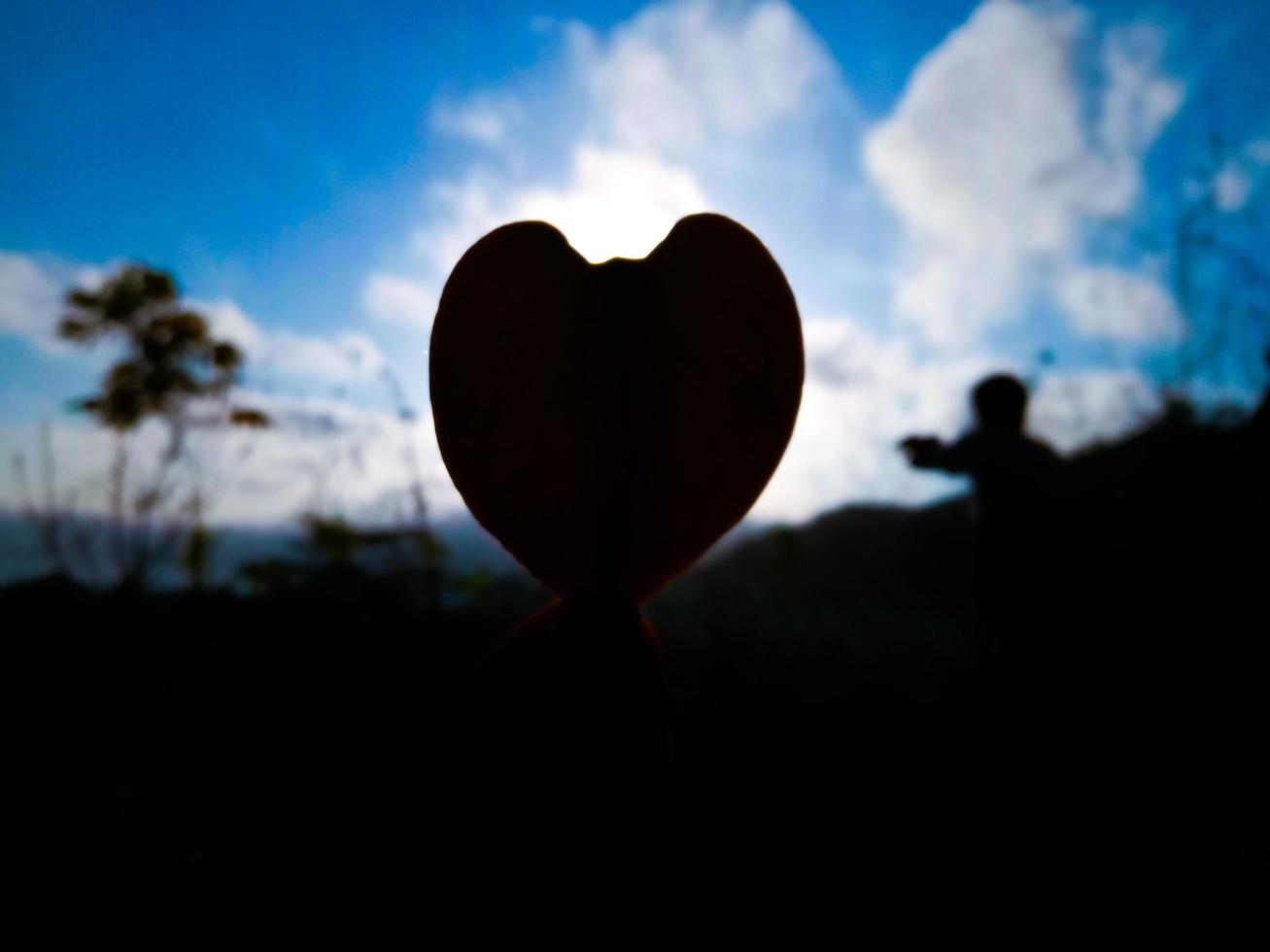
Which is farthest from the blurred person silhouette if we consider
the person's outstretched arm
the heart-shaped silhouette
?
the heart-shaped silhouette

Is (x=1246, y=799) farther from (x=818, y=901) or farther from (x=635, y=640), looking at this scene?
(x=635, y=640)

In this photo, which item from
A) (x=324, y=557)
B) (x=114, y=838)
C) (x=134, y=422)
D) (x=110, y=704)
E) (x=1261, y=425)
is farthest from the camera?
(x=324, y=557)

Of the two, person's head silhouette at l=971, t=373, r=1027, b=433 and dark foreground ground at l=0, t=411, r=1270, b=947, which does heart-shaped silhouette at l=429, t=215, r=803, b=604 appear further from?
person's head silhouette at l=971, t=373, r=1027, b=433

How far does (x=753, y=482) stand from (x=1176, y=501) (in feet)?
10.2

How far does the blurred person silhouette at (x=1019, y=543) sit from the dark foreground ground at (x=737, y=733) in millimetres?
18

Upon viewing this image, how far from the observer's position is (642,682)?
26 cm

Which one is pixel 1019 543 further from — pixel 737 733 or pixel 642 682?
pixel 642 682

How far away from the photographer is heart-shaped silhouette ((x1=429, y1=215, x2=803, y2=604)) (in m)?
0.29

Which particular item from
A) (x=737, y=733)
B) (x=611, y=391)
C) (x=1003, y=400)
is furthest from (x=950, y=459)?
(x=611, y=391)

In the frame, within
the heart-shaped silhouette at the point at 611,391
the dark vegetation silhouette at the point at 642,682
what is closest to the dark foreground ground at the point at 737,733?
the dark vegetation silhouette at the point at 642,682

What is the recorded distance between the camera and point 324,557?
2.09m

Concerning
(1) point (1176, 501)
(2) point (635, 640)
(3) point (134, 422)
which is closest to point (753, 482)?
(2) point (635, 640)

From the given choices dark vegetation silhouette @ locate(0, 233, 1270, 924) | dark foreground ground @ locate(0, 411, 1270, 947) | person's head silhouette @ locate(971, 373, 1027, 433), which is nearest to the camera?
dark vegetation silhouette @ locate(0, 233, 1270, 924)

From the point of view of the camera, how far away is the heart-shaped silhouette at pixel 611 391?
0.94 feet
